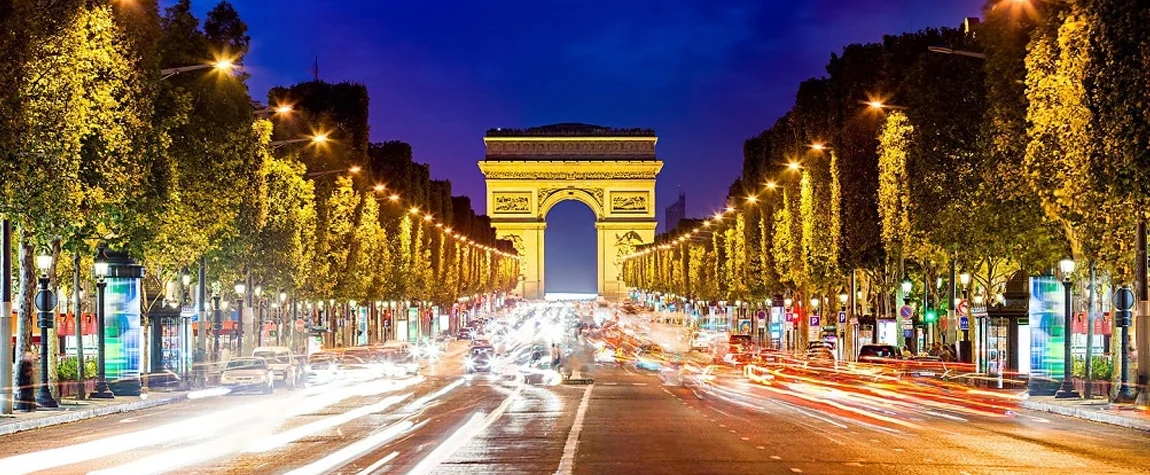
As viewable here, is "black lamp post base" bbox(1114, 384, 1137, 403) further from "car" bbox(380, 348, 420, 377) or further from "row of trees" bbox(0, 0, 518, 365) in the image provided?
"car" bbox(380, 348, 420, 377)

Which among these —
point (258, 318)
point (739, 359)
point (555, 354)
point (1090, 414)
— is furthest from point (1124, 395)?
point (258, 318)

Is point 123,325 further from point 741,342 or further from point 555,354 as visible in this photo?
point 741,342

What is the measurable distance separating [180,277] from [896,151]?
24.3 meters

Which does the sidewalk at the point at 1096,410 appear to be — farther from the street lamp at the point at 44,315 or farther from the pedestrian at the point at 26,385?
the pedestrian at the point at 26,385

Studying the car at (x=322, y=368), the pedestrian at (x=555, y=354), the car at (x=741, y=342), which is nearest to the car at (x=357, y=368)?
the car at (x=322, y=368)

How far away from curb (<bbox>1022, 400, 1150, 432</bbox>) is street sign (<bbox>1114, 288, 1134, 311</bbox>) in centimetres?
257

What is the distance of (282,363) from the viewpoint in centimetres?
4966

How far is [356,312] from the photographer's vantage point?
99.4m

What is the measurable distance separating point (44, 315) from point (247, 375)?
9.92 m

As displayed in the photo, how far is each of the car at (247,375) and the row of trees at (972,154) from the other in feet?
64.9

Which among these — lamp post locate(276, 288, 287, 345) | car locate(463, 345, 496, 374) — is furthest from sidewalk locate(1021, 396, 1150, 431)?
lamp post locate(276, 288, 287, 345)

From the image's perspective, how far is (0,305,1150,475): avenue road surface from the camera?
70.5 feet

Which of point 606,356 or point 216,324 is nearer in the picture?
point 216,324

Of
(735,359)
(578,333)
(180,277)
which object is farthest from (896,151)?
(578,333)
